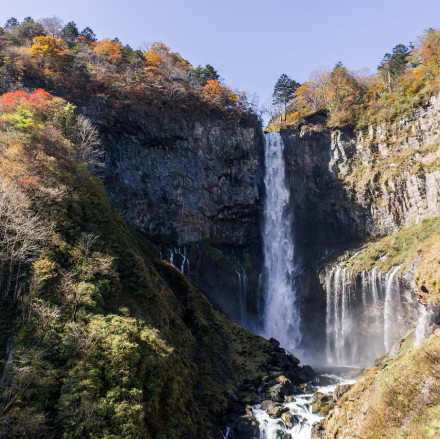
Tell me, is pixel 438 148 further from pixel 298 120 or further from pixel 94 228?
pixel 94 228

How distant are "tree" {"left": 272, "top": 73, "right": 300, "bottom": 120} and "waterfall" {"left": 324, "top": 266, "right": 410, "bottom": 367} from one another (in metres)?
32.3

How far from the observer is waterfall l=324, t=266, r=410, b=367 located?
93.4 feet

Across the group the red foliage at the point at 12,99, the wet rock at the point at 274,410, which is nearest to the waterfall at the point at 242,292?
the wet rock at the point at 274,410

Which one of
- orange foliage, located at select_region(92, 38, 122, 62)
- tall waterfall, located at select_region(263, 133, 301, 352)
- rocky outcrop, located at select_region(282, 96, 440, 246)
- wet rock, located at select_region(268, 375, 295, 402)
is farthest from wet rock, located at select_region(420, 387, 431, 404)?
orange foliage, located at select_region(92, 38, 122, 62)

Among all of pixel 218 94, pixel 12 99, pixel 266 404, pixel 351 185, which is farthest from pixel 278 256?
pixel 12 99

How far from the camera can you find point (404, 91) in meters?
38.2

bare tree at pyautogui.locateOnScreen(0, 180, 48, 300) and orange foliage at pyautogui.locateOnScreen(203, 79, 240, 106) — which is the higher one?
orange foliage at pyautogui.locateOnScreen(203, 79, 240, 106)

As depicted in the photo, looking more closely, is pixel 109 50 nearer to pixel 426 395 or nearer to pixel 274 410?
pixel 274 410

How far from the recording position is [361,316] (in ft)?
103

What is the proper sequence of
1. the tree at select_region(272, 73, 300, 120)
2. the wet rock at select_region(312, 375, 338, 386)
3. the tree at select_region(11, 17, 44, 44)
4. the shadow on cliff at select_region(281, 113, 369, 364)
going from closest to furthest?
the wet rock at select_region(312, 375, 338, 386), the shadow on cliff at select_region(281, 113, 369, 364), the tree at select_region(11, 17, 44, 44), the tree at select_region(272, 73, 300, 120)

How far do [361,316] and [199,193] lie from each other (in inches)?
862

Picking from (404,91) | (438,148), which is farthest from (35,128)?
(404,91)

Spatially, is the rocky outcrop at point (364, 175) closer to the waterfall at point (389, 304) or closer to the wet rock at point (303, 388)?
the waterfall at point (389, 304)

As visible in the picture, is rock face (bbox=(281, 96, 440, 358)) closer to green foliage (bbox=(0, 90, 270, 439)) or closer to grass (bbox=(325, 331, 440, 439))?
green foliage (bbox=(0, 90, 270, 439))
